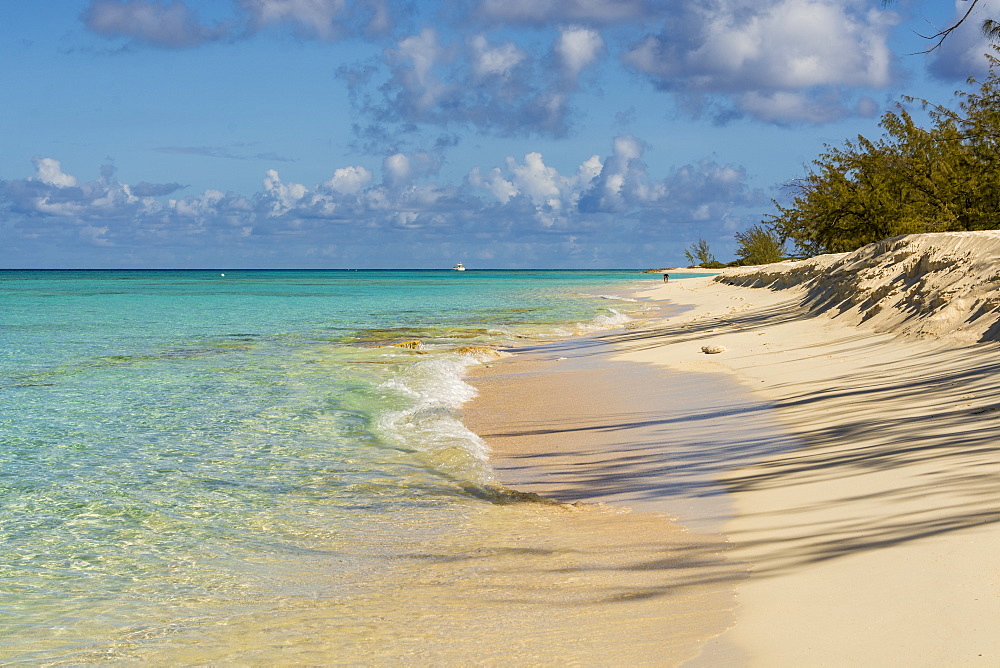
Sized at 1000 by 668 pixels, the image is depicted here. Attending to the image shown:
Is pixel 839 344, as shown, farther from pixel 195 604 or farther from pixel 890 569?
pixel 195 604

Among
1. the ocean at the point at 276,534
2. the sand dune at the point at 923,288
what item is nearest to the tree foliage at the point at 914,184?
the sand dune at the point at 923,288

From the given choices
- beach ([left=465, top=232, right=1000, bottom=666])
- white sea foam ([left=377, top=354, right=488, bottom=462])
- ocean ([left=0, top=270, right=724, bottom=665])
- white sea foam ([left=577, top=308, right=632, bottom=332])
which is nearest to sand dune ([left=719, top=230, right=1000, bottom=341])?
beach ([left=465, top=232, right=1000, bottom=666])

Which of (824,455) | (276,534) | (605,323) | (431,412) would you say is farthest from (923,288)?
(605,323)

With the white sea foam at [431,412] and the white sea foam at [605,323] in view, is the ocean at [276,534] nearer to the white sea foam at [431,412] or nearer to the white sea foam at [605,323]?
the white sea foam at [431,412]

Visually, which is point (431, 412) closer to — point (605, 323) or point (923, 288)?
point (923, 288)

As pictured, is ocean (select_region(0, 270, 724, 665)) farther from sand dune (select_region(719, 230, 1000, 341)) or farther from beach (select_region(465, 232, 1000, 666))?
sand dune (select_region(719, 230, 1000, 341))

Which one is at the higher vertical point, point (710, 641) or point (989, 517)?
point (989, 517)

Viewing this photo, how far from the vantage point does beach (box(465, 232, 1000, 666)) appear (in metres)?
4.01

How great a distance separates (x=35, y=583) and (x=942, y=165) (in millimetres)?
39750

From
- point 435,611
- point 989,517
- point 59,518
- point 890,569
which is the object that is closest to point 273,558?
point 435,611

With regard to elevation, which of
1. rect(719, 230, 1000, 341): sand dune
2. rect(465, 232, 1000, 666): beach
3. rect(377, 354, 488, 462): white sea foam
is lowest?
rect(377, 354, 488, 462): white sea foam

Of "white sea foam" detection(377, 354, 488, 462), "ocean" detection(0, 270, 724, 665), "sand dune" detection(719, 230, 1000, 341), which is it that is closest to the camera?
"ocean" detection(0, 270, 724, 665)

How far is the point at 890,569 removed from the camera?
4500 millimetres

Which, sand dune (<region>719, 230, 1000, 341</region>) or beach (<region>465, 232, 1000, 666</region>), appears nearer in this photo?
beach (<region>465, 232, 1000, 666</region>)
